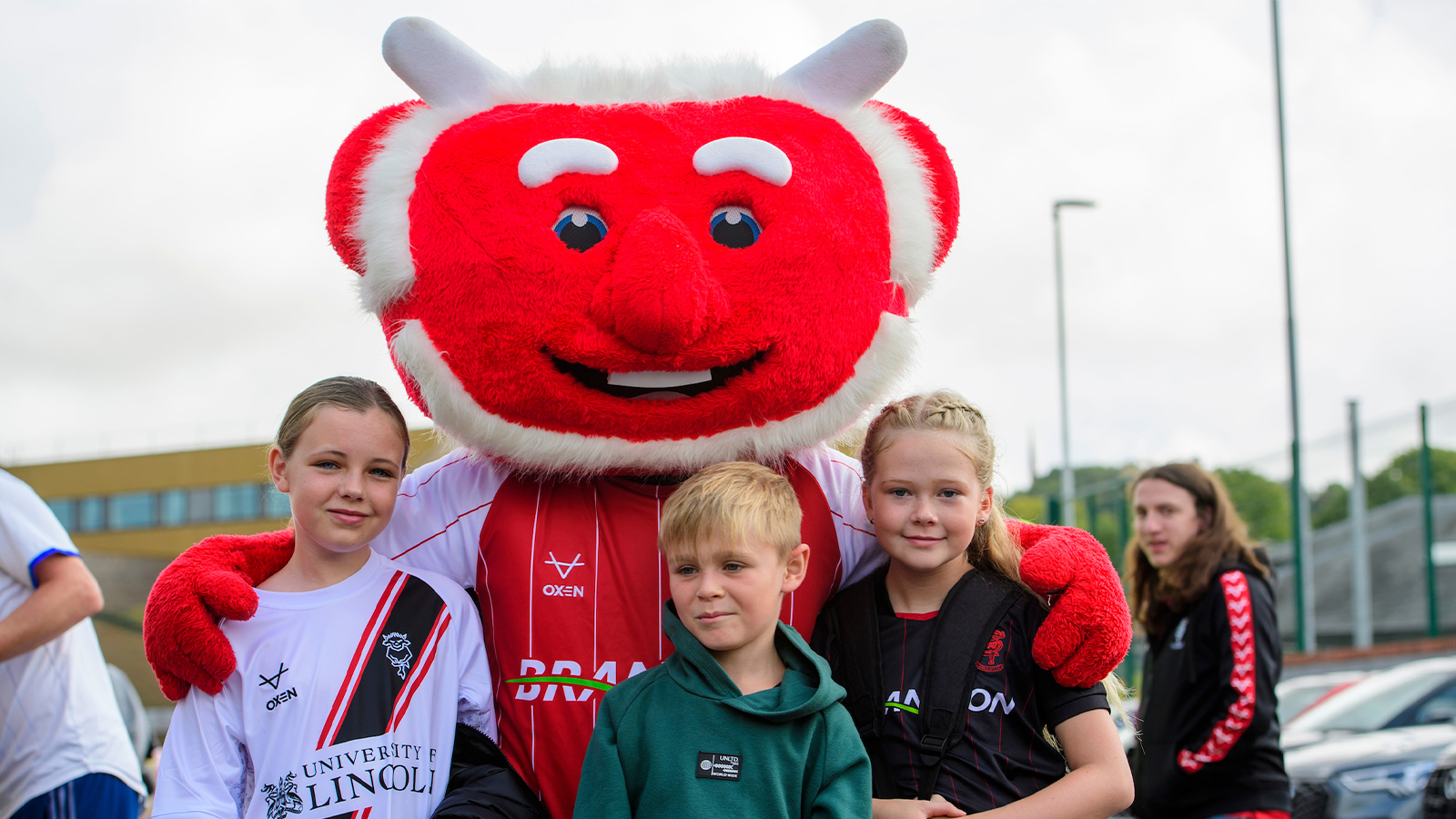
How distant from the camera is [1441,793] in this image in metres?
5.89

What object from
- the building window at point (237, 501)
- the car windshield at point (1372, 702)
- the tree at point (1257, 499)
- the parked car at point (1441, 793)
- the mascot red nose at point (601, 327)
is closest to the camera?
the mascot red nose at point (601, 327)

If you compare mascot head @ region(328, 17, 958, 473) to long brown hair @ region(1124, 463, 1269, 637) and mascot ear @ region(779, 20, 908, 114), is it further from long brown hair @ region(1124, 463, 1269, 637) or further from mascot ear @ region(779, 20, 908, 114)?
long brown hair @ region(1124, 463, 1269, 637)

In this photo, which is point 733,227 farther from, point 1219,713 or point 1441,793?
point 1441,793

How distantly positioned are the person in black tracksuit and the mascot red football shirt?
6.46ft

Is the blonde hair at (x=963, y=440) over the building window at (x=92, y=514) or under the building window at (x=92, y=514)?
over

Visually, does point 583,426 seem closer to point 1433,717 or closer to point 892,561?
point 892,561

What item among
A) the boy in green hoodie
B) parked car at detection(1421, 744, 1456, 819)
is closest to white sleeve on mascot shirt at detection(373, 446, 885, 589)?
the boy in green hoodie

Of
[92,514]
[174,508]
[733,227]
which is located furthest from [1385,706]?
[92,514]

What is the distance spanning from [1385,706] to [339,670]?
7.12 meters

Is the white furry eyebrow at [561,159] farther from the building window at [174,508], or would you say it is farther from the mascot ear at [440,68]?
the building window at [174,508]

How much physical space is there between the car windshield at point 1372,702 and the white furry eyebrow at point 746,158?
252 inches

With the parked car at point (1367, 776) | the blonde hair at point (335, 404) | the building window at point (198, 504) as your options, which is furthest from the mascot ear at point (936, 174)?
the building window at point (198, 504)

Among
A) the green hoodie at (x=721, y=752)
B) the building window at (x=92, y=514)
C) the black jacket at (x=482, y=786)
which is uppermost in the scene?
the green hoodie at (x=721, y=752)

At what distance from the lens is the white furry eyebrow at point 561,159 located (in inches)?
103
